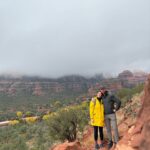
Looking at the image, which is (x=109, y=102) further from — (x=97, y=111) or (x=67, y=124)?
(x=67, y=124)

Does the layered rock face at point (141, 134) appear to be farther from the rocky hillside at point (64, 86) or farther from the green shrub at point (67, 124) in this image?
the rocky hillside at point (64, 86)

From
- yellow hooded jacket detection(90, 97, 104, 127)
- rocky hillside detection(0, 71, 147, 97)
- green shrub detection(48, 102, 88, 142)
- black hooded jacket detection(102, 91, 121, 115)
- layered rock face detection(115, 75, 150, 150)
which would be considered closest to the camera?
layered rock face detection(115, 75, 150, 150)

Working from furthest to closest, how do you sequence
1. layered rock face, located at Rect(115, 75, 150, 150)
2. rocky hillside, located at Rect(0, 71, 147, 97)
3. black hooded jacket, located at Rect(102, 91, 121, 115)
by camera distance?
rocky hillside, located at Rect(0, 71, 147, 97) → black hooded jacket, located at Rect(102, 91, 121, 115) → layered rock face, located at Rect(115, 75, 150, 150)

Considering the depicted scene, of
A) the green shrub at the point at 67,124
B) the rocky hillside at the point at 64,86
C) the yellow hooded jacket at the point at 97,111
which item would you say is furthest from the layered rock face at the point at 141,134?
the rocky hillside at the point at 64,86

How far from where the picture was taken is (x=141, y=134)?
11.1 meters

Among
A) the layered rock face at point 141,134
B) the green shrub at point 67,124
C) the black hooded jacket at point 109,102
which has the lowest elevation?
the green shrub at point 67,124

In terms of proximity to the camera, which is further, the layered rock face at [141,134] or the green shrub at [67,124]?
the green shrub at [67,124]

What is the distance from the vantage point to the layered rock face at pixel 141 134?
10812 mm

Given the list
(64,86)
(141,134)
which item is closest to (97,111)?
(141,134)

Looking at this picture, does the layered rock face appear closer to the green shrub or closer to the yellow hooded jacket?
the yellow hooded jacket

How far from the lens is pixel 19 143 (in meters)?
37.0

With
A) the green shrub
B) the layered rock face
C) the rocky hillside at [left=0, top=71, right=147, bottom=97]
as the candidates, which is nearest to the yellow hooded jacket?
the layered rock face

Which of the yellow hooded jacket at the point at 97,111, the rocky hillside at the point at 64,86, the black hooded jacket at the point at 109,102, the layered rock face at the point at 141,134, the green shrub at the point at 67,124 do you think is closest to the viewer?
the layered rock face at the point at 141,134

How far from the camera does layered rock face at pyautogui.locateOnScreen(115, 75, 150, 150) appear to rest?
10812mm
